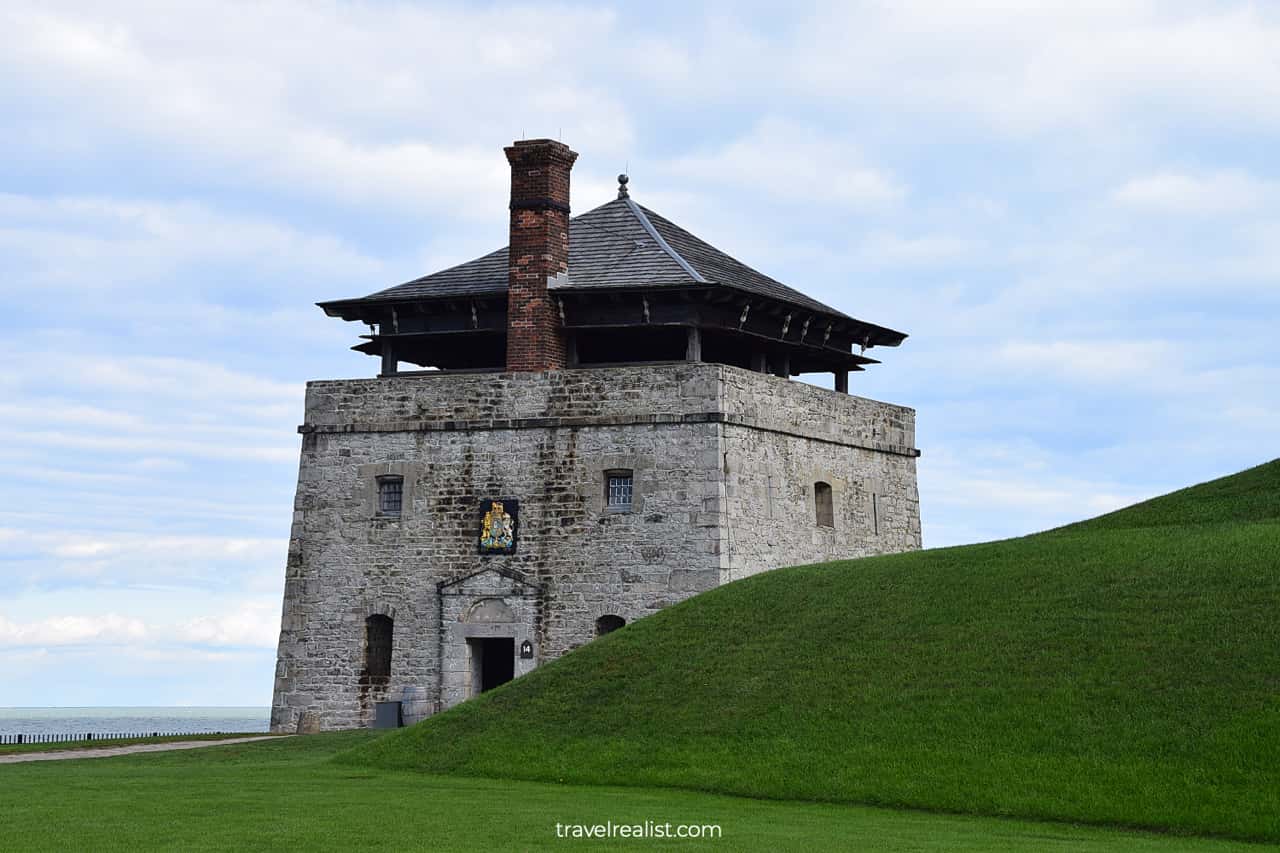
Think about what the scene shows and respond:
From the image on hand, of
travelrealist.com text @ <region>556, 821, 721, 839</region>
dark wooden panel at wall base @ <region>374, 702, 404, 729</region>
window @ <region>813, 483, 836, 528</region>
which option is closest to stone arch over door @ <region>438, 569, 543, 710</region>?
dark wooden panel at wall base @ <region>374, 702, 404, 729</region>

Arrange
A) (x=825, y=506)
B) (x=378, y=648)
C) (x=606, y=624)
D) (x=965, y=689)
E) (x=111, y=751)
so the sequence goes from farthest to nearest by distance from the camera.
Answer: (x=825, y=506), (x=378, y=648), (x=606, y=624), (x=111, y=751), (x=965, y=689)

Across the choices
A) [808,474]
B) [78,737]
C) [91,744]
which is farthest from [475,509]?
[78,737]

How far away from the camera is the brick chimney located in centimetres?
3391

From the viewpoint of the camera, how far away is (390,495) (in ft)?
113

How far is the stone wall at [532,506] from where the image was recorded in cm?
3212

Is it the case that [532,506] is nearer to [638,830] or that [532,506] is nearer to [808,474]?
[808,474]

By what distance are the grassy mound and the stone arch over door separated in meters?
5.32

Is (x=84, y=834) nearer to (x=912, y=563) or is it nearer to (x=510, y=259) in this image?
(x=912, y=563)

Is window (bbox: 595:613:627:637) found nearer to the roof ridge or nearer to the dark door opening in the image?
the dark door opening

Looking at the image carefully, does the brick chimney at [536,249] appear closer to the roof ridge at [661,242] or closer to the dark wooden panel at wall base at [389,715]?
the roof ridge at [661,242]

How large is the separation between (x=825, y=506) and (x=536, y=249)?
28.2ft

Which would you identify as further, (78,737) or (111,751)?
(78,737)

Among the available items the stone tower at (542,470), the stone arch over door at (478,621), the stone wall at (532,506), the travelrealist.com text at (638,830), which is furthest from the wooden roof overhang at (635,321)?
the travelrealist.com text at (638,830)

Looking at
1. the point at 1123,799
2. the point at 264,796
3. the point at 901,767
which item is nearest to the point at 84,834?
the point at 264,796
